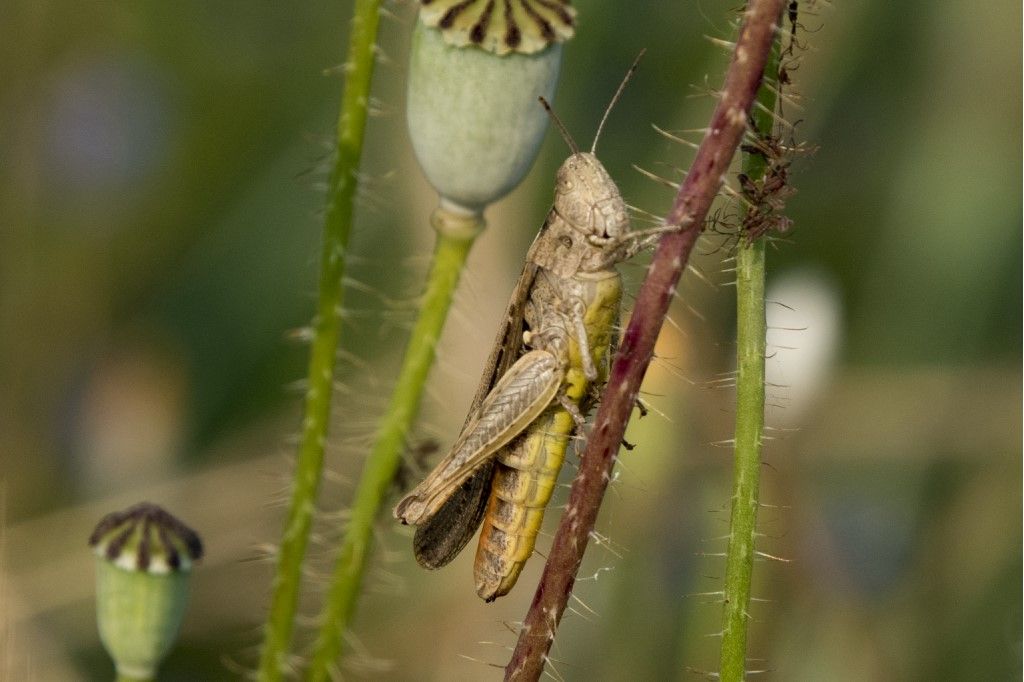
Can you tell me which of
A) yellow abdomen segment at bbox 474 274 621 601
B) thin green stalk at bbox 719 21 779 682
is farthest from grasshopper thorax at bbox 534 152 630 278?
thin green stalk at bbox 719 21 779 682

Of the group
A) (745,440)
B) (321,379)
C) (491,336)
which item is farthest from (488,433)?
(491,336)

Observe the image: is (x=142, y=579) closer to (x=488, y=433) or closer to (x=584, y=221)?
(x=488, y=433)

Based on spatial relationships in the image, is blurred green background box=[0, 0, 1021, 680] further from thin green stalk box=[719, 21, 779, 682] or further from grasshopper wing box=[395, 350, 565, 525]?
thin green stalk box=[719, 21, 779, 682]

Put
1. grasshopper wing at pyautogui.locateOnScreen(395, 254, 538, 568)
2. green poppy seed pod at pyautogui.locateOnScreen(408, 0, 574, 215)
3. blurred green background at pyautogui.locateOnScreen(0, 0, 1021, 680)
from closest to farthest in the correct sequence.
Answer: green poppy seed pod at pyautogui.locateOnScreen(408, 0, 574, 215) → grasshopper wing at pyautogui.locateOnScreen(395, 254, 538, 568) → blurred green background at pyautogui.locateOnScreen(0, 0, 1021, 680)

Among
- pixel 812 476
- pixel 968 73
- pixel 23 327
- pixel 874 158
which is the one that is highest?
pixel 968 73

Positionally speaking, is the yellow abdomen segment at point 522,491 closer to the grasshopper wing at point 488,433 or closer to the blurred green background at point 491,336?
the grasshopper wing at point 488,433

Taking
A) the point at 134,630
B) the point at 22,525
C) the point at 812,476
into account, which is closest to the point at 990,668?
the point at 812,476

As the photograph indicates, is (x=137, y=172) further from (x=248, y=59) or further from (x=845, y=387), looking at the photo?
(x=845, y=387)
